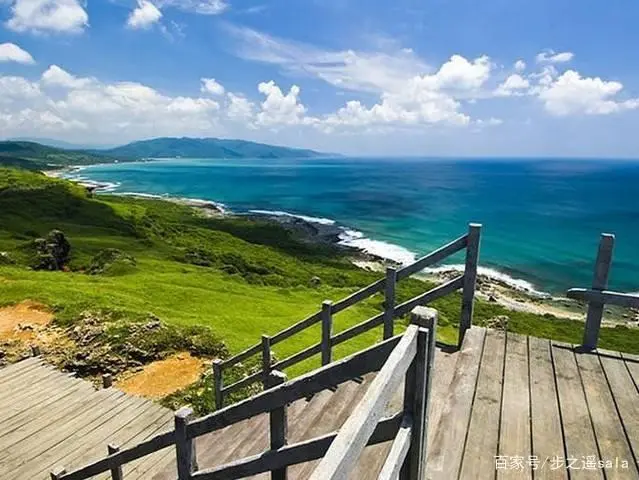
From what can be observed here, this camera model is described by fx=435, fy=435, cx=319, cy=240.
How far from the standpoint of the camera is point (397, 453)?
83.7 inches

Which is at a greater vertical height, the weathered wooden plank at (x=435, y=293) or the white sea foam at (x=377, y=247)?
the weathered wooden plank at (x=435, y=293)

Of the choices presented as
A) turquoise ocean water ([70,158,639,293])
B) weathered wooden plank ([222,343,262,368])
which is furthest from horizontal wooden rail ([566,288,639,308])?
turquoise ocean water ([70,158,639,293])

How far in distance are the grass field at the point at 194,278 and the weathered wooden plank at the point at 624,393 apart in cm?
734

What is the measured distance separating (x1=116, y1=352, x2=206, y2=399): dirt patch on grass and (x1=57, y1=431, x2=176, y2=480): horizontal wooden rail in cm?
532

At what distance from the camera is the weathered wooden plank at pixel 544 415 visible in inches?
146

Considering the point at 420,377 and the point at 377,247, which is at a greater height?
the point at 420,377

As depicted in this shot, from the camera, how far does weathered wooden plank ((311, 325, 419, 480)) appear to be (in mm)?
1535

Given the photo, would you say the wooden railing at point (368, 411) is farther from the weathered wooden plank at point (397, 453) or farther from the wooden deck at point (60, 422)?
the wooden deck at point (60, 422)

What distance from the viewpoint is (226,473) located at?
280cm

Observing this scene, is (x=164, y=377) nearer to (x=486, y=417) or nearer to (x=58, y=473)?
(x=58, y=473)

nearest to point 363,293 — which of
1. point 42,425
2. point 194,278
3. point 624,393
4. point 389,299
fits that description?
point 389,299

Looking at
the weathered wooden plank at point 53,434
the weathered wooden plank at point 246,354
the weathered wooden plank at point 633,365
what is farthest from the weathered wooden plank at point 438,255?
the weathered wooden plank at point 53,434

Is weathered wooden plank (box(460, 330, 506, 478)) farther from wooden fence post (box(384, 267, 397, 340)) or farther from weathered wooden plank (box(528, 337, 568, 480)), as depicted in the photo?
wooden fence post (box(384, 267, 397, 340))

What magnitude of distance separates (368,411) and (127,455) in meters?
2.89
